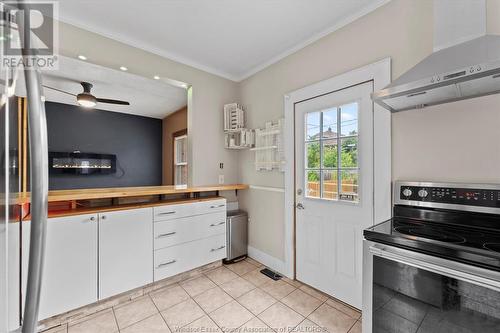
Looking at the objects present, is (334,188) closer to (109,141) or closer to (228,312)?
(228,312)

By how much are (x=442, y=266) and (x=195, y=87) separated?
2789 millimetres

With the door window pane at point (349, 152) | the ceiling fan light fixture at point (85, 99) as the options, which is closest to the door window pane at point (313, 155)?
the door window pane at point (349, 152)

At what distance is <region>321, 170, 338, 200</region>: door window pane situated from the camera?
2025mm

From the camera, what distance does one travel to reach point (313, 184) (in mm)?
2211

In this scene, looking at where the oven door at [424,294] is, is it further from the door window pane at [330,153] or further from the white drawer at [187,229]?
the white drawer at [187,229]

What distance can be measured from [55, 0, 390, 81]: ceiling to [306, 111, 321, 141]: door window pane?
0.76m

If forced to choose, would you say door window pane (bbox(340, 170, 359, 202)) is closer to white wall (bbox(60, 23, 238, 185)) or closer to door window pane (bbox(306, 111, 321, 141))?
door window pane (bbox(306, 111, 321, 141))

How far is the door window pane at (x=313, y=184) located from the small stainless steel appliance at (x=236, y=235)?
1058 millimetres

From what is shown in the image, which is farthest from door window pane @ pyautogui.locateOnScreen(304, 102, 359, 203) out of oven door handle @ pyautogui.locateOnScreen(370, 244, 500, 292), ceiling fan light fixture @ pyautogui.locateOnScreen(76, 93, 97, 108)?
ceiling fan light fixture @ pyautogui.locateOnScreen(76, 93, 97, 108)

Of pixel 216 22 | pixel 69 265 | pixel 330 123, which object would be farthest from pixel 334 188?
pixel 69 265

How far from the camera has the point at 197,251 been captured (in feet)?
7.95

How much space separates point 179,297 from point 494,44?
111 inches

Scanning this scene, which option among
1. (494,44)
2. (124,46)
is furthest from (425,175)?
(124,46)

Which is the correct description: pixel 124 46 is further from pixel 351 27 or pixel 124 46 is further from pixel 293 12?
pixel 351 27
